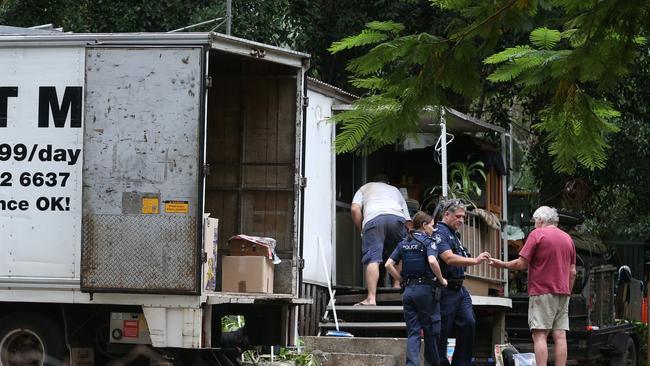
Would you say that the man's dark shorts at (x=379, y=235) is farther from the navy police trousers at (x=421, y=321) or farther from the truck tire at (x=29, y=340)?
the truck tire at (x=29, y=340)

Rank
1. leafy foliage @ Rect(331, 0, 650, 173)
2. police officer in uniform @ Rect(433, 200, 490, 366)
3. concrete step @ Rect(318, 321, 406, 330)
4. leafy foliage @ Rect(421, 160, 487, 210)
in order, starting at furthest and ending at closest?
leafy foliage @ Rect(421, 160, 487, 210)
concrete step @ Rect(318, 321, 406, 330)
police officer in uniform @ Rect(433, 200, 490, 366)
leafy foliage @ Rect(331, 0, 650, 173)

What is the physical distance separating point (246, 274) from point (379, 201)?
3512mm

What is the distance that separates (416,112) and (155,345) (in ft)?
17.5

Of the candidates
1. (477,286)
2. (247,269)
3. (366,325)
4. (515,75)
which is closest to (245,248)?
(247,269)

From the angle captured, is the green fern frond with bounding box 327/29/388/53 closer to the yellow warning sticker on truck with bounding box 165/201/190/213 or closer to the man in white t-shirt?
the yellow warning sticker on truck with bounding box 165/201/190/213

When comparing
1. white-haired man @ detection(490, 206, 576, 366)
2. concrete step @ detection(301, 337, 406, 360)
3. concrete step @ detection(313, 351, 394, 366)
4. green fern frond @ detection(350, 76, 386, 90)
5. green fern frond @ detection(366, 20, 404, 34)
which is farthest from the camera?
concrete step @ detection(301, 337, 406, 360)

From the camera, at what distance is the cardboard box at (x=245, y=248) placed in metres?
11.7

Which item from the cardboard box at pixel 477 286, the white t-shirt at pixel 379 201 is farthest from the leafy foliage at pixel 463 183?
the white t-shirt at pixel 379 201

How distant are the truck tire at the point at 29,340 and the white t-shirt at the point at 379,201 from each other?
195 inches

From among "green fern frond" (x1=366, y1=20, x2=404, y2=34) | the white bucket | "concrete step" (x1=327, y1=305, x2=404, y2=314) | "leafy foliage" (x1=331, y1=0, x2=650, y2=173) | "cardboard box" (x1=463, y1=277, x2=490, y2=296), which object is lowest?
the white bucket

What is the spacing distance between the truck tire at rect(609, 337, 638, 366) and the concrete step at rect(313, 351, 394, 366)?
4.55 metres

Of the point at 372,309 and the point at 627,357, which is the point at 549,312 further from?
the point at 627,357

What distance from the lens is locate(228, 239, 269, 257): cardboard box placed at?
1168 centimetres

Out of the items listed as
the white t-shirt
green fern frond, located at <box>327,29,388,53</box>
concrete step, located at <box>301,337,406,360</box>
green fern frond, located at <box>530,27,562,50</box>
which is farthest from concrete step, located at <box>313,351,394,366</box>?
green fern frond, located at <box>530,27,562,50</box>
